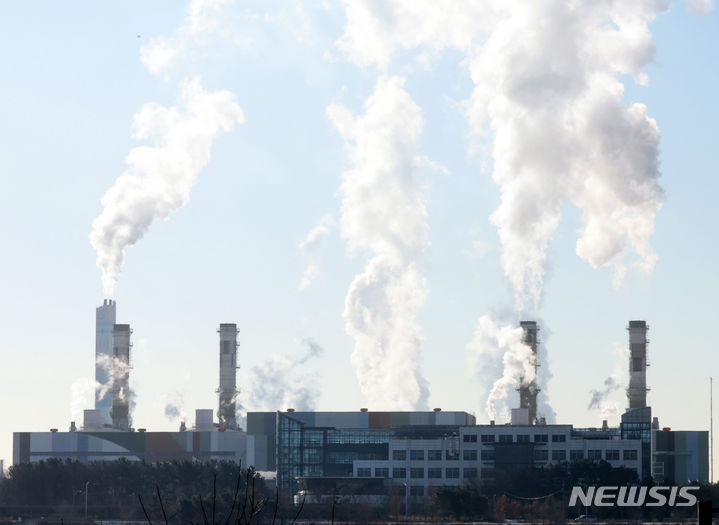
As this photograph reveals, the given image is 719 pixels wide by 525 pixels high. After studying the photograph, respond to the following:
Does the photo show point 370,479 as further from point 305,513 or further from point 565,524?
point 565,524

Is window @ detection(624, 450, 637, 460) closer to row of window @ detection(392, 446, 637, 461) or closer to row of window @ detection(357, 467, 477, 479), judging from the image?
row of window @ detection(392, 446, 637, 461)

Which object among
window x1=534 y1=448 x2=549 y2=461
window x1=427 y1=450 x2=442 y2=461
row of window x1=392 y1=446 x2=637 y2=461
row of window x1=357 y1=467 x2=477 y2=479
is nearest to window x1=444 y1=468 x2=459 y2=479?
row of window x1=357 y1=467 x2=477 y2=479

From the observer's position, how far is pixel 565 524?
136500 mm

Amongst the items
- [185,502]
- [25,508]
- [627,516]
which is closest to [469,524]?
[627,516]

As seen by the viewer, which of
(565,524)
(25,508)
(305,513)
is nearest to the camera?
(565,524)

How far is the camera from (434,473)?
184250mm

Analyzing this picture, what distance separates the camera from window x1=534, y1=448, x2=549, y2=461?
185625 millimetres

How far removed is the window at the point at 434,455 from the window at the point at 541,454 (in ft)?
44.5

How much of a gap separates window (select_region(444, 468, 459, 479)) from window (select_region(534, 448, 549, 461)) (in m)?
11.4

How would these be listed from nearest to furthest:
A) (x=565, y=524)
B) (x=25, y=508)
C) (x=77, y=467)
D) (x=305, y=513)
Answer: (x=565, y=524) < (x=305, y=513) < (x=25, y=508) < (x=77, y=467)

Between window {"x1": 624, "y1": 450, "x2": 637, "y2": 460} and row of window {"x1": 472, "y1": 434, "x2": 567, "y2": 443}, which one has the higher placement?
row of window {"x1": 472, "y1": 434, "x2": 567, "y2": 443}

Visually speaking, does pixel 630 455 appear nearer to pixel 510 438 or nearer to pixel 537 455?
pixel 537 455

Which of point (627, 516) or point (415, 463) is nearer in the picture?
point (627, 516)

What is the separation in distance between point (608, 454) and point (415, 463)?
2702 centimetres
